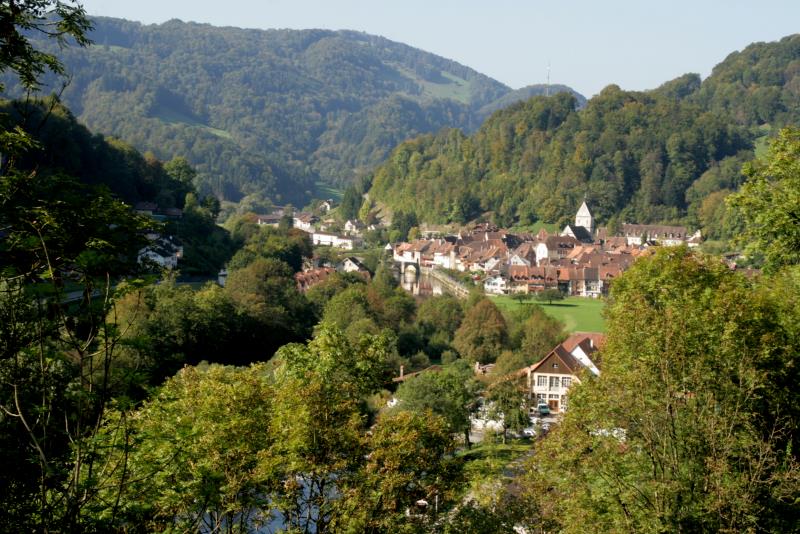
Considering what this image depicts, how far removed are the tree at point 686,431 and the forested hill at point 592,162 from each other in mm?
73870

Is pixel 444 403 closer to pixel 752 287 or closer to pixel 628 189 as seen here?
pixel 752 287

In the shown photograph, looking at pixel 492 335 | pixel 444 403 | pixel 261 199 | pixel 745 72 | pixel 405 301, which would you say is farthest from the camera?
pixel 261 199

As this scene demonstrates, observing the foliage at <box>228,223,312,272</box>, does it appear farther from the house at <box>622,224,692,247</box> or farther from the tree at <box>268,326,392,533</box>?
the house at <box>622,224,692,247</box>

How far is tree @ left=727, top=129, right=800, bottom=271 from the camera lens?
11138mm

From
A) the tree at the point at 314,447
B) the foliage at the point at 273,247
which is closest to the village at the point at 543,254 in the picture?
the foliage at the point at 273,247

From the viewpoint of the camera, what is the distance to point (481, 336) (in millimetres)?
40719

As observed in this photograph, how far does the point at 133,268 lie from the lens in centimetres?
595

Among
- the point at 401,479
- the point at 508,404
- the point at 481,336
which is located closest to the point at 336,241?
the point at 481,336

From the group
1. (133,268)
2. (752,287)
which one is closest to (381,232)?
(752,287)

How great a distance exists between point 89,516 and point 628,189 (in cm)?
9779

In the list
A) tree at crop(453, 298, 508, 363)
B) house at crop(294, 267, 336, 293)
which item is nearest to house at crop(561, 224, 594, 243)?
house at crop(294, 267, 336, 293)

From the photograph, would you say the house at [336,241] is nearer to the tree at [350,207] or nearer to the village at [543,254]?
the village at [543,254]

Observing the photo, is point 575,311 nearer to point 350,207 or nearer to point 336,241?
point 336,241

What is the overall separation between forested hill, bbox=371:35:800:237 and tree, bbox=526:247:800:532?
73.9 metres
